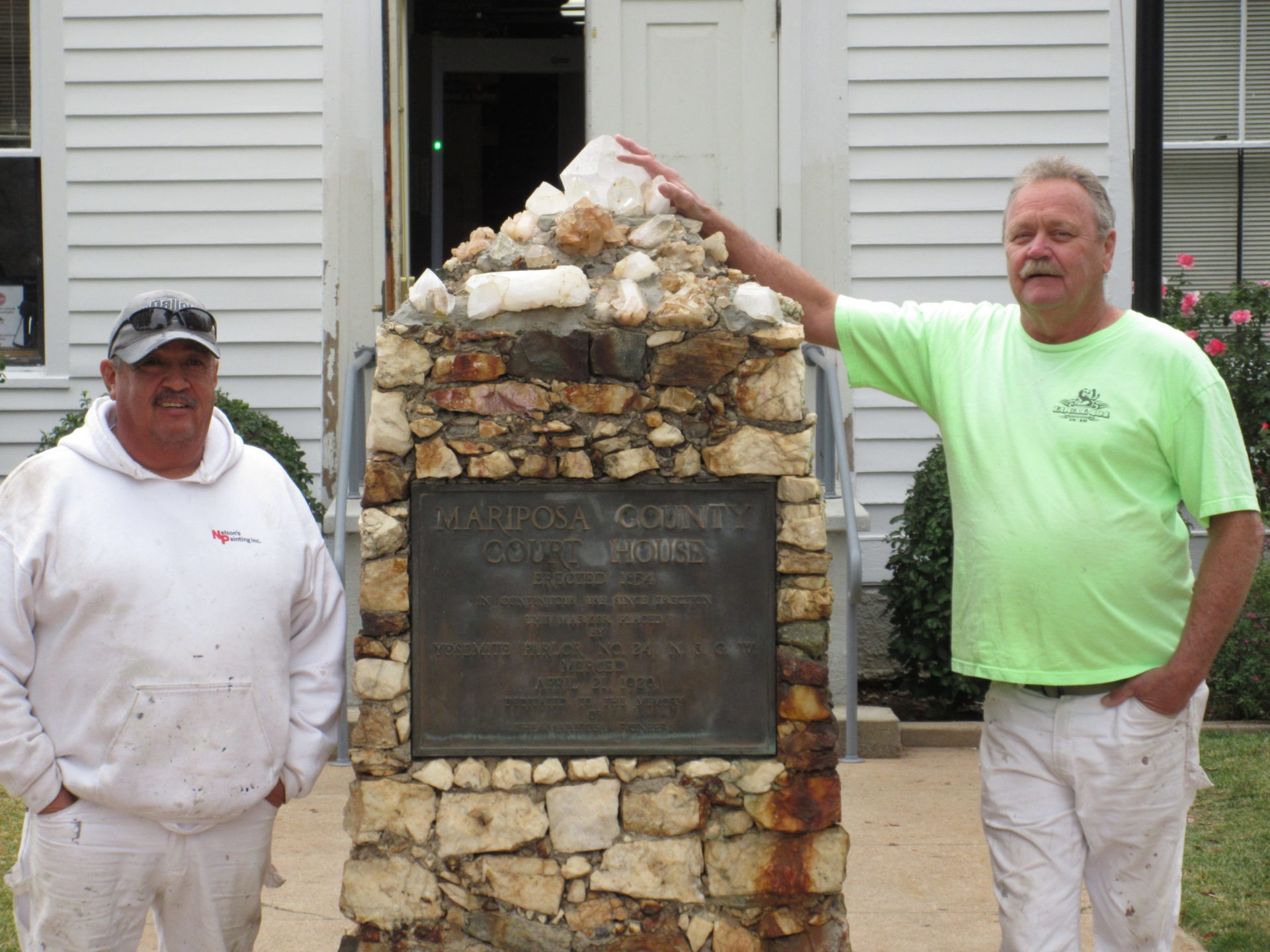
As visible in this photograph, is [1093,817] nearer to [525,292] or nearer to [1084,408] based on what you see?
[1084,408]

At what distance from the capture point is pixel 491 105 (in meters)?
10.1

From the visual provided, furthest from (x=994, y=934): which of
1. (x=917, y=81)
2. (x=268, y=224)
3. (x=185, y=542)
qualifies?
(x=268, y=224)

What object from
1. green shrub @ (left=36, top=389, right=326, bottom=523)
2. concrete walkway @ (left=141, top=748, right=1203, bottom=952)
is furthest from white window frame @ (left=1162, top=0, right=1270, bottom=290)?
green shrub @ (left=36, top=389, right=326, bottom=523)

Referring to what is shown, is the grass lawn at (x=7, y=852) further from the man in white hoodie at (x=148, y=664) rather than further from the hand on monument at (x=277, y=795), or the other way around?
the hand on monument at (x=277, y=795)

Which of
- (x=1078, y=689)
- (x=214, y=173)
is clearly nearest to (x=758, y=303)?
(x=1078, y=689)

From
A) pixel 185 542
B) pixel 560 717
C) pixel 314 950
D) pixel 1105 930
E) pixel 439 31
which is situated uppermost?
pixel 439 31

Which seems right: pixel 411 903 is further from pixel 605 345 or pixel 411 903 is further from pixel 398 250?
pixel 398 250

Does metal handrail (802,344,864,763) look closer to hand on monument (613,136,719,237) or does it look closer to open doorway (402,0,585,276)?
hand on monument (613,136,719,237)

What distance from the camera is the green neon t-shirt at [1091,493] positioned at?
2.64m

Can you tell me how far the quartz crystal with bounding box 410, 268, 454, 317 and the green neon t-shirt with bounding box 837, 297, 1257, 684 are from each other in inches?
43.1

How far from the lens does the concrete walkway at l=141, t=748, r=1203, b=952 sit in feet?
11.9

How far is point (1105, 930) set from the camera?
9.08ft

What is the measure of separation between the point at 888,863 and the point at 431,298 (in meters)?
2.35

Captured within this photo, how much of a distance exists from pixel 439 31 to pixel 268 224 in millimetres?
3882
